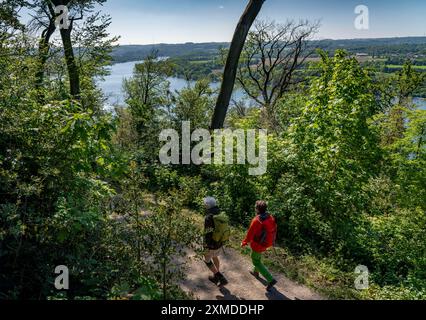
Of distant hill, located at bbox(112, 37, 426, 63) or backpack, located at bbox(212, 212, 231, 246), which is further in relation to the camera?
distant hill, located at bbox(112, 37, 426, 63)

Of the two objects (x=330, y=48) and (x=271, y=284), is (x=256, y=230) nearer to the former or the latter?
(x=271, y=284)

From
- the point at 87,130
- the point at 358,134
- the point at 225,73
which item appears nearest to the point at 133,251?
the point at 87,130

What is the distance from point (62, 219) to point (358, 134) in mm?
6811

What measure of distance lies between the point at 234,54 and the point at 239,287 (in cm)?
779

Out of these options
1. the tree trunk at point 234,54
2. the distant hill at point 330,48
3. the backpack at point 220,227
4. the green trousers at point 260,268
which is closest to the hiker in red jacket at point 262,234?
the green trousers at point 260,268

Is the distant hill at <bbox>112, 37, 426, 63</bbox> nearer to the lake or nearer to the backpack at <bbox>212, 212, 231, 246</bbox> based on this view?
the lake

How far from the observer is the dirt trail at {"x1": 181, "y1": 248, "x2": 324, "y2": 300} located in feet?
19.8

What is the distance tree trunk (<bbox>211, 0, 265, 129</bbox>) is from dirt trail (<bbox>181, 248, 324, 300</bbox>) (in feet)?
21.2

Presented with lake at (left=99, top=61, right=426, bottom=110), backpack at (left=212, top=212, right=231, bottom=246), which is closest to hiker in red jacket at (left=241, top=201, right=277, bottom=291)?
backpack at (left=212, top=212, right=231, bottom=246)

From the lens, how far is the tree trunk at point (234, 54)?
36.2 ft

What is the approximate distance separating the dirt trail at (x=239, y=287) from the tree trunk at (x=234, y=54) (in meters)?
6.46

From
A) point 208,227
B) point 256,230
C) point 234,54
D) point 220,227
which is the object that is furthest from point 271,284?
point 234,54

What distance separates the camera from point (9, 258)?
4340 millimetres
